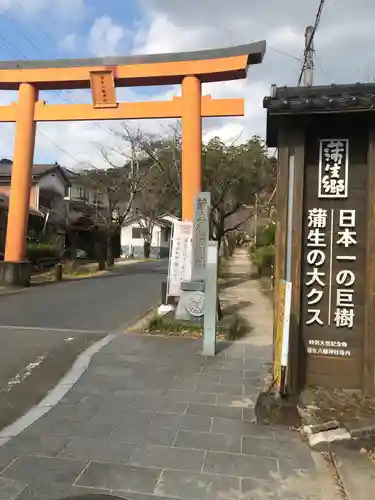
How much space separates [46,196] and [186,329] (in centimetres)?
3186

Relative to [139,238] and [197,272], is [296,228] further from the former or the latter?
[139,238]

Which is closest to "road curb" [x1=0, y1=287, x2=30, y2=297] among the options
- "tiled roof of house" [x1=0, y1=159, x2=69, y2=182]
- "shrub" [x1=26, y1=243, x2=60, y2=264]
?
"shrub" [x1=26, y1=243, x2=60, y2=264]

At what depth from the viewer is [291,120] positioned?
5.11m

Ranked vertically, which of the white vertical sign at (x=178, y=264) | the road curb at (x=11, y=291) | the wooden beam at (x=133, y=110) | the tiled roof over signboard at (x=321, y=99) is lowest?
the road curb at (x=11, y=291)

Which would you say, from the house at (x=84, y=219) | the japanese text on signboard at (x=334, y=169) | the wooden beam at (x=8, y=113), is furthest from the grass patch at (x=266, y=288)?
the house at (x=84, y=219)

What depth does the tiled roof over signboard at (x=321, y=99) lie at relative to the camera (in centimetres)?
461

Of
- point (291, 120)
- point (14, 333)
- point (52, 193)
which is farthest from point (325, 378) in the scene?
point (52, 193)

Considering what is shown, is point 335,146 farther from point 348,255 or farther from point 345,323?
point 345,323

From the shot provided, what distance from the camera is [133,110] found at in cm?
1552

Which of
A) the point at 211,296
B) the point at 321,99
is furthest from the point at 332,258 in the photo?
the point at 211,296

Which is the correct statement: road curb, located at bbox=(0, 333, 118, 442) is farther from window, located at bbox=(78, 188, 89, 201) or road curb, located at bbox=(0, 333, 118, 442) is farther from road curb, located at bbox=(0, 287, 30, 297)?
window, located at bbox=(78, 188, 89, 201)

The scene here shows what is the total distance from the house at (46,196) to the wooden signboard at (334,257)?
89.5 ft

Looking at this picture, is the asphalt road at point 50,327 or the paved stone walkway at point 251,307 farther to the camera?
the paved stone walkway at point 251,307

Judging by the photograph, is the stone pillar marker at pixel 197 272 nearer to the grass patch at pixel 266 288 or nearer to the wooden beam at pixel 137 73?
the grass patch at pixel 266 288
